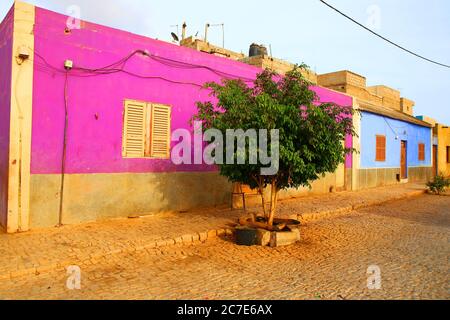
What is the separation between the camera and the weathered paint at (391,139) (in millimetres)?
15250

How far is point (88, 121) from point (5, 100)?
151 centimetres

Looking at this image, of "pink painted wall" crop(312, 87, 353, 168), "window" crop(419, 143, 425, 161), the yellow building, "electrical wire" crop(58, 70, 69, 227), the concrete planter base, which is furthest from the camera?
the yellow building

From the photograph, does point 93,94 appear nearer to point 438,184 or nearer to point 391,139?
point 438,184

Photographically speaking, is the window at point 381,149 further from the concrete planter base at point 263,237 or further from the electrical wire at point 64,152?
the electrical wire at point 64,152

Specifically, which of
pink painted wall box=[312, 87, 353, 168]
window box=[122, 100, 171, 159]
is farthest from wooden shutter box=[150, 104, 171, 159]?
Answer: pink painted wall box=[312, 87, 353, 168]

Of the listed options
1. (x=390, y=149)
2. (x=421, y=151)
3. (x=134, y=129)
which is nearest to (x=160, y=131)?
(x=134, y=129)

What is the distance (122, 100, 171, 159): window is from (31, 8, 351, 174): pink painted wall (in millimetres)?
143

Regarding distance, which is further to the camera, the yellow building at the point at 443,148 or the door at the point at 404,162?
the yellow building at the point at 443,148

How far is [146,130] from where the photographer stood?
7.75 m

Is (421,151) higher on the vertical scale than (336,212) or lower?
higher

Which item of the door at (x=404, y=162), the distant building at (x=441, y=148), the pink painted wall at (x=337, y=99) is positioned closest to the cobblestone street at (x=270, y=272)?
the pink painted wall at (x=337, y=99)

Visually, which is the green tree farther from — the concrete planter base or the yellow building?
the yellow building

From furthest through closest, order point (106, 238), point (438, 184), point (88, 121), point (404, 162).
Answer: point (404, 162) → point (438, 184) → point (88, 121) → point (106, 238)

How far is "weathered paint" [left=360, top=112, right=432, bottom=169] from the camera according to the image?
15250mm
